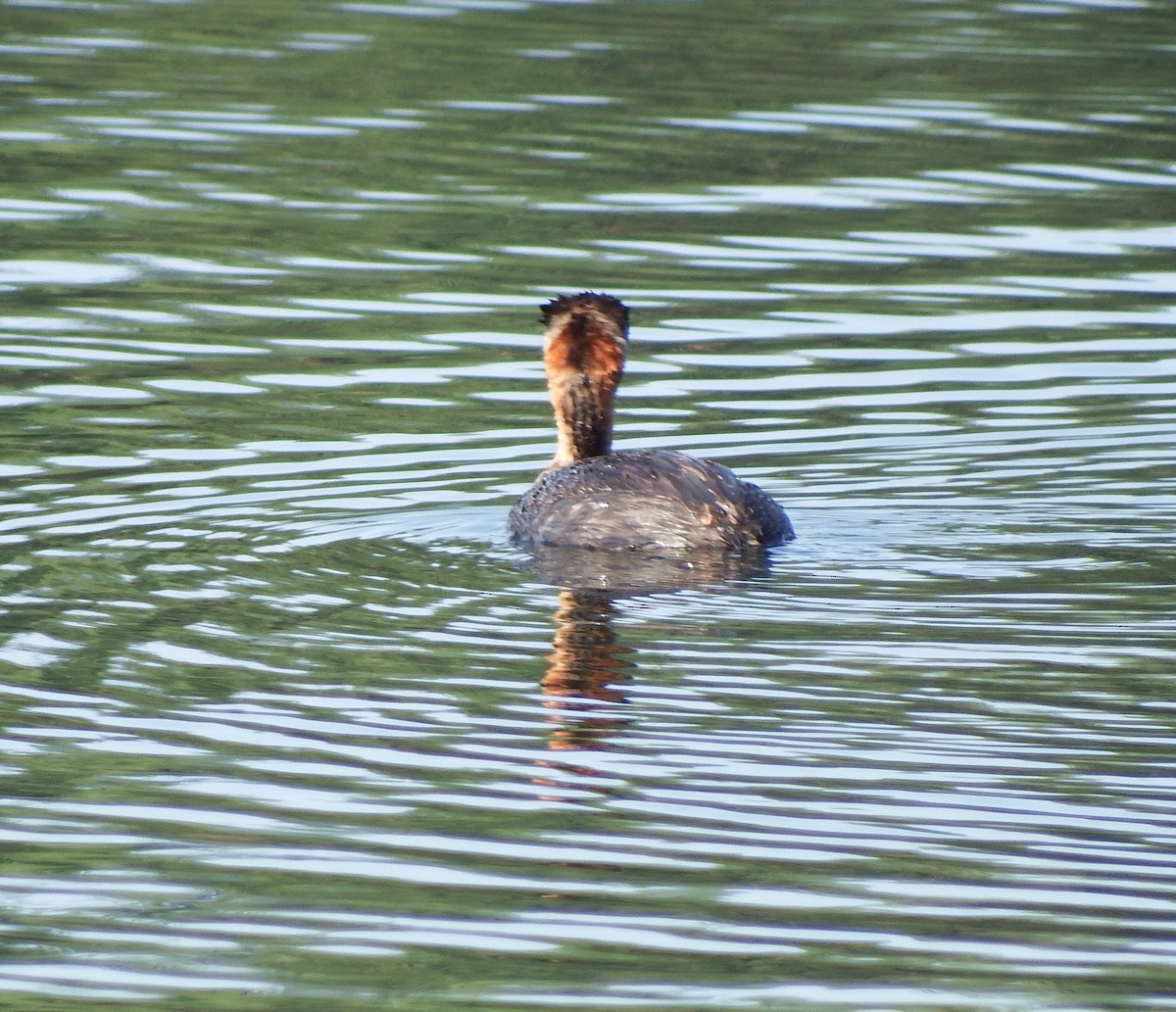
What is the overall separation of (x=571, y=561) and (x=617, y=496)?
16.0 inches

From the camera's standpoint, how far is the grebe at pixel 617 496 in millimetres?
10320

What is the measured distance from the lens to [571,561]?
1031 cm

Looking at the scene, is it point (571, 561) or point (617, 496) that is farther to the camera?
point (617, 496)

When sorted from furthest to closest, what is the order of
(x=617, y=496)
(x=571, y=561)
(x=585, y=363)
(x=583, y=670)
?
(x=585, y=363) → (x=617, y=496) → (x=571, y=561) → (x=583, y=670)

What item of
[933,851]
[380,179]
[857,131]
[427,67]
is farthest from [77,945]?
[427,67]

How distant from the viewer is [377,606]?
932 cm

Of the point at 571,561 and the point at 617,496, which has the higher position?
the point at 617,496

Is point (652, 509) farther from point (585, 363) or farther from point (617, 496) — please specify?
point (585, 363)

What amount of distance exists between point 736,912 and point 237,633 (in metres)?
3.20

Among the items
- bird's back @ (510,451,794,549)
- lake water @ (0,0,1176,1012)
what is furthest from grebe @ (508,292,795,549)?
lake water @ (0,0,1176,1012)

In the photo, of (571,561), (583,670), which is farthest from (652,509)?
(583,670)

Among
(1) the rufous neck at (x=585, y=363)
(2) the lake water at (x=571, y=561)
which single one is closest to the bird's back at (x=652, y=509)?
(2) the lake water at (x=571, y=561)

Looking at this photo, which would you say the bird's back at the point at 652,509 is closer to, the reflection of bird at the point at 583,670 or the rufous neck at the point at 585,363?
the rufous neck at the point at 585,363

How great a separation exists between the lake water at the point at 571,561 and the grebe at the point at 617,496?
10.7 inches
